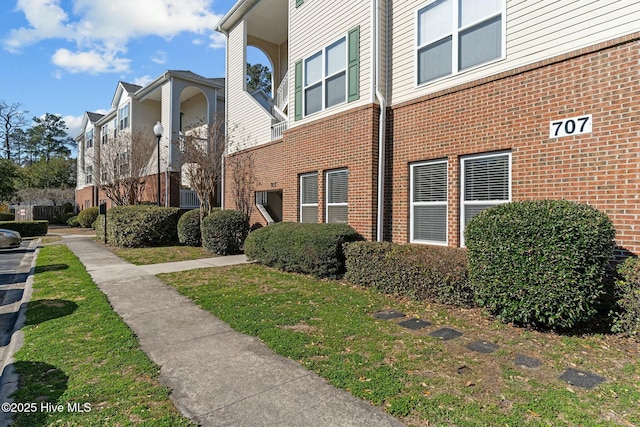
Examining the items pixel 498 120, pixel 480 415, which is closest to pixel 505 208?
pixel 498 120

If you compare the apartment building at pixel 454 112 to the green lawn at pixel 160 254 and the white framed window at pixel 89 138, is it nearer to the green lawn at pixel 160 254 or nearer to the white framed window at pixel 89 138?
the green lawn at pixel 160 254

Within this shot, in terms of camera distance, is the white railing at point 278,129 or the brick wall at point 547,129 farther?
the white railing at point 278,129

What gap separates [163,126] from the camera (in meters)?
22.0

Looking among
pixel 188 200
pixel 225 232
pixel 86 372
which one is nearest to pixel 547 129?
pixel 86 372

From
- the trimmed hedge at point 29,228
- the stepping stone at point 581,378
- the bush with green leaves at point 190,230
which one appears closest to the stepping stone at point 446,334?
the stepping stone at point 581,378

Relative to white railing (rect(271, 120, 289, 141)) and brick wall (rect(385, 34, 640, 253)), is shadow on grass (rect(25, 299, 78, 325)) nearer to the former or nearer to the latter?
brick wall (rect(385, 34, 640, 253))

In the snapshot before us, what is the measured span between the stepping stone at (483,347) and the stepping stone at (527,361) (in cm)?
29

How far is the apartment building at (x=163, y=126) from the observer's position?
835 inches

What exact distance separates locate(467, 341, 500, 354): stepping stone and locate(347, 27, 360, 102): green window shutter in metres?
6.62

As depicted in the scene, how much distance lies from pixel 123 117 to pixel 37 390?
89.5 feet

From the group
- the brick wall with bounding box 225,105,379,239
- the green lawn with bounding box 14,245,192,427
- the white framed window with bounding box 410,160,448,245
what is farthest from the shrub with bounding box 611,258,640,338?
the green lawn with bounding box 14,245,192,427

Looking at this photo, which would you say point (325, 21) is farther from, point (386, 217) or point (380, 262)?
point (380, 262)

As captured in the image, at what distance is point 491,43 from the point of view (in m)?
7.04

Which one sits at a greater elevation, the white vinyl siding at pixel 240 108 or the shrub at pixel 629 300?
the white vinyl siding at pixel 240 108
